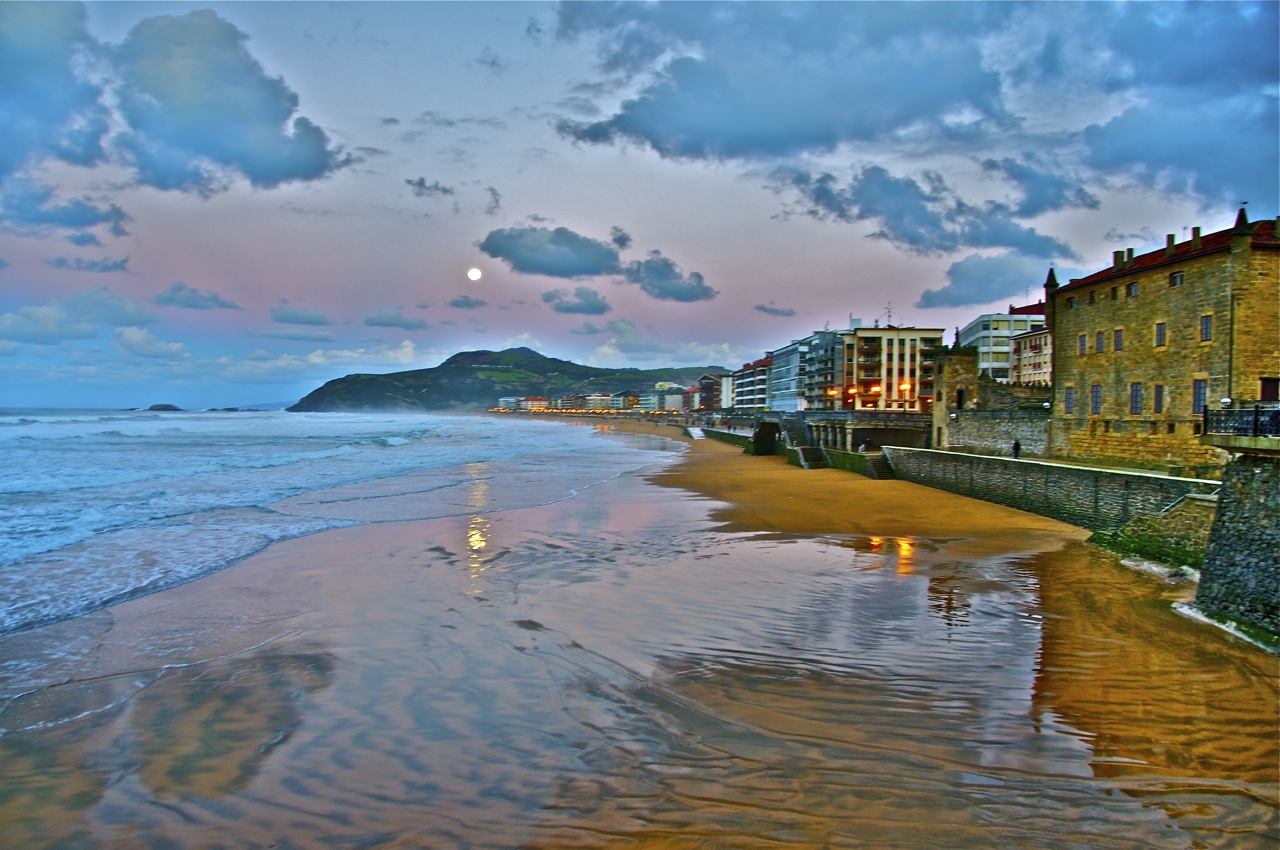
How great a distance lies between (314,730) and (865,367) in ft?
310

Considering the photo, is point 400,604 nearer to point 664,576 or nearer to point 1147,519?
point 664,576

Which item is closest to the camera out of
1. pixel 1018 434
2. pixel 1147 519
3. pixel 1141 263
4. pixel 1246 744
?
pixel 1246 744

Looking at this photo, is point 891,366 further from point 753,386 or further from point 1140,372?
point 1140,372

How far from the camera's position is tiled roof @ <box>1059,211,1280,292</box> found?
22.5 meters

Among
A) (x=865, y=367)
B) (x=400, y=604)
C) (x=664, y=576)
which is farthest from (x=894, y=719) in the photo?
(x=865, y=367)

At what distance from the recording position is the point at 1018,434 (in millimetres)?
34750

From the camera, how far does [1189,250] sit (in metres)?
25.0

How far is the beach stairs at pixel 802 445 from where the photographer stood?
40.8 metres

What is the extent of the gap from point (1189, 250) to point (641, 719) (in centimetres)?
2983

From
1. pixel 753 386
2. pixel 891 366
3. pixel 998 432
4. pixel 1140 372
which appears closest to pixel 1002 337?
pixel 891 366

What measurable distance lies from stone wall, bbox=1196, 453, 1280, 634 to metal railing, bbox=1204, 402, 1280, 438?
0.41m

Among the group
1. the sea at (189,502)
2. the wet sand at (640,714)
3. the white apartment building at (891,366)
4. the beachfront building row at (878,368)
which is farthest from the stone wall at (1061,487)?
the white apartment building at (891,366)

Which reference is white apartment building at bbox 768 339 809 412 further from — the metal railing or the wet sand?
the wet sand

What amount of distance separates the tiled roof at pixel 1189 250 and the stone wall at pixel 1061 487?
37.0 feet
